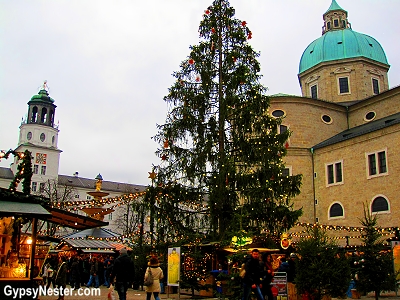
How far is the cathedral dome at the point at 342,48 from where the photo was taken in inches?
1722

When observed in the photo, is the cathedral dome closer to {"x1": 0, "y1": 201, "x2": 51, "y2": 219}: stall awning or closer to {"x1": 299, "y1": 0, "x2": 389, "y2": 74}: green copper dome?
{"x1": 299, "y1": 0, "x2": 389, "y2": 74}: green copper dome

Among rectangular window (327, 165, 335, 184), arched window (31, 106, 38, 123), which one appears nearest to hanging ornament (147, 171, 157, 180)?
rectangular window (327, 165, 335, 184)

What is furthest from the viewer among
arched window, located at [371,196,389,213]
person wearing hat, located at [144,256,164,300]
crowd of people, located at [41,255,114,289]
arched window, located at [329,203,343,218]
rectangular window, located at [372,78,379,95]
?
rectangular window, located at [372,78,379,95]

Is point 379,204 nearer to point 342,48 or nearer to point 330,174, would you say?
point 330,174

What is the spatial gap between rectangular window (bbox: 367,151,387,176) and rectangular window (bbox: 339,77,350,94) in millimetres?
12963

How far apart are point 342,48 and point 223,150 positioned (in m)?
30.7

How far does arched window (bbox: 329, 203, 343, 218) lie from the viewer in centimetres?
3416

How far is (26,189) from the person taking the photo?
13984 millimetres

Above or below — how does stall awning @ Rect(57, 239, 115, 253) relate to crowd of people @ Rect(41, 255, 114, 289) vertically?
above

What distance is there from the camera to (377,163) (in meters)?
31.1

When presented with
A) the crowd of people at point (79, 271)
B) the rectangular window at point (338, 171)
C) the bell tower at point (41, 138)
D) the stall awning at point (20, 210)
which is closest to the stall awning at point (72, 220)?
the stall awning at point (20, 210)

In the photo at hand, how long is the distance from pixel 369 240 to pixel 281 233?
3429 mm

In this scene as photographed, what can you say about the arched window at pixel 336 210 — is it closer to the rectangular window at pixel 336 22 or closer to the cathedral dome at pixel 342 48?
the cathedral dome at pixel 342 48

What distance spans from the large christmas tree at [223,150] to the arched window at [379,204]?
47.2 feet
